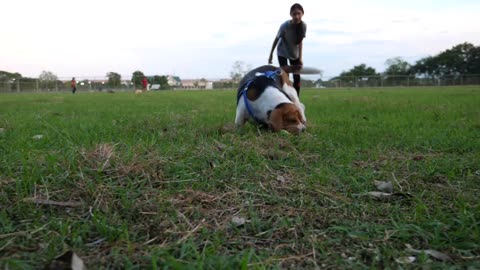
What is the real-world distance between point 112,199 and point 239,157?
1.26 metres

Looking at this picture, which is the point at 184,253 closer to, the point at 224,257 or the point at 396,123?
the point at 224,257

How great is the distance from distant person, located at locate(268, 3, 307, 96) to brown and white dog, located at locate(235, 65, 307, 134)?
1.55 metres

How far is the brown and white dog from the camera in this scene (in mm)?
4762

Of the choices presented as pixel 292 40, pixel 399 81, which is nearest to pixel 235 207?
pixel 292 40

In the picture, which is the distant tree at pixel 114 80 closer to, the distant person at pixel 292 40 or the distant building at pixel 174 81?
the distant building at pixel 174 81

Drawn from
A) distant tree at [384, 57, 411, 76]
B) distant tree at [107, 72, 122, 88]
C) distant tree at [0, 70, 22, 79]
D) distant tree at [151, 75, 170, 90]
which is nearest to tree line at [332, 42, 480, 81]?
distant tree at [384, 57, 411, 76]

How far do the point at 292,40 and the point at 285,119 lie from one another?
2.83m

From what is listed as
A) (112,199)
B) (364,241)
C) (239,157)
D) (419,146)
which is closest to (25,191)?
(112,199)

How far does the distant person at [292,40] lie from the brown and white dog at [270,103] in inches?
61.0

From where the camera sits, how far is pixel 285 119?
4777 millimetres

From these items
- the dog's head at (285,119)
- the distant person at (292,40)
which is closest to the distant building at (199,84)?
the distant person at (292,40)

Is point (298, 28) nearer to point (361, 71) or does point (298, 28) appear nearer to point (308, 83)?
point (308, 83)

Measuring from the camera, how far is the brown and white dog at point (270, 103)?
187 inches

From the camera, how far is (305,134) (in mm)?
4703
